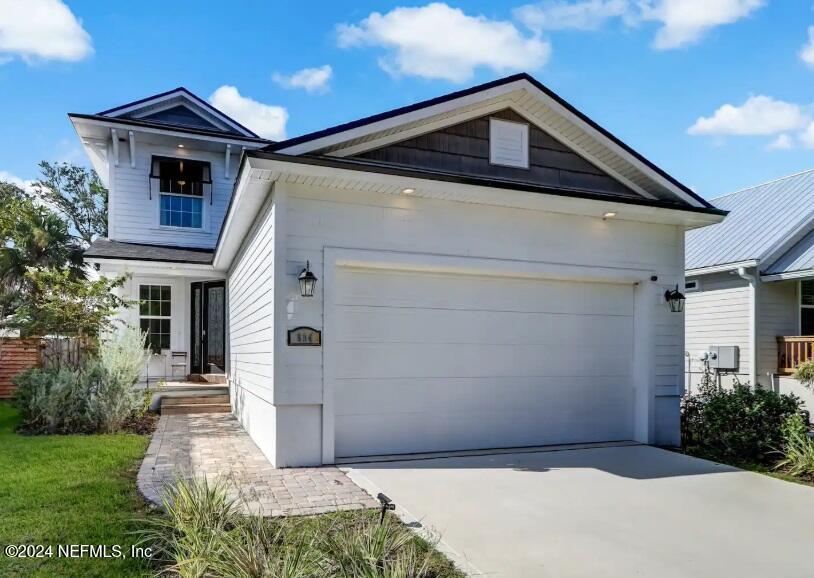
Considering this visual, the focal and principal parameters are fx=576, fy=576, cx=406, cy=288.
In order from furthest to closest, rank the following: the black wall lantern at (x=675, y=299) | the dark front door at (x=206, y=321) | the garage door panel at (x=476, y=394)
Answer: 1. the dark front door at (x=206, y=321)
2. the black wall lantern at (x=675, y=299)
3. the garage door panel at (x=476, y=394)

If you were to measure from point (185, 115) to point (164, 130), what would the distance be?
1686mm

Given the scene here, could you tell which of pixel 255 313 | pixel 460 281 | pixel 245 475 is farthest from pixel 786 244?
pixel 245 475

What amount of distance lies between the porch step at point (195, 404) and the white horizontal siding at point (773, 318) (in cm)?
1114

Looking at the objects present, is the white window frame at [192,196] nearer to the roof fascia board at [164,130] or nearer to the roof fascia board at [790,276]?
the roof fascia board at [164,130]

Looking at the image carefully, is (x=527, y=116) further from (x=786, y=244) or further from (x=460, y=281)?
(x=786, y=244)

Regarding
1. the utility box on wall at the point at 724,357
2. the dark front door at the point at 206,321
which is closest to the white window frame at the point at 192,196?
the dark front door at the point at 206,321

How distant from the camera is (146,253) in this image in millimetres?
12320

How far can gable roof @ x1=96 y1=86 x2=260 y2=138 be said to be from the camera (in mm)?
14094

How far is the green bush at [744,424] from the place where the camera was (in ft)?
23.4

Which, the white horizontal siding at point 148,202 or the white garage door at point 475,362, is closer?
the white garage door at point 475,362

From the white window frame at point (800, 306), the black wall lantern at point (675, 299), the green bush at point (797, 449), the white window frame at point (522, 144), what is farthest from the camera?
the white window frame at point (800, 306)

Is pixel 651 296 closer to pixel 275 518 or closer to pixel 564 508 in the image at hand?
pixel 564 508

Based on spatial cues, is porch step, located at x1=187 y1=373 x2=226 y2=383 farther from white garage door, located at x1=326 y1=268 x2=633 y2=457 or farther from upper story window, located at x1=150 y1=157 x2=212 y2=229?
white garage door, located at x1=326 y1=268 x2=633 y2=457

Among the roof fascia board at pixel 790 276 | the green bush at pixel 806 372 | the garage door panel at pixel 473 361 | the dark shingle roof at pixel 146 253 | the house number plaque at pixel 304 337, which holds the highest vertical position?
the dark shingle roof at pixel 146 253
